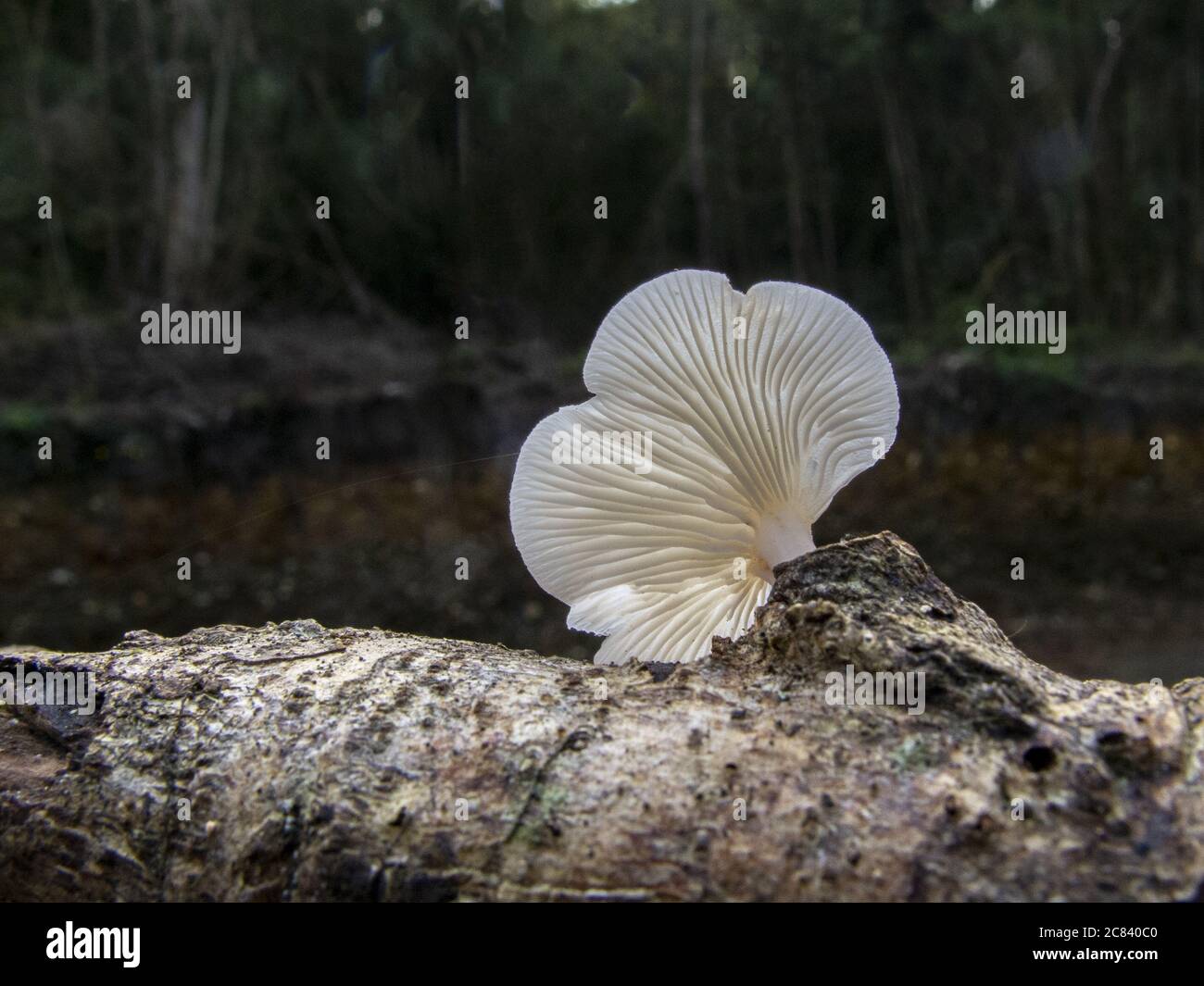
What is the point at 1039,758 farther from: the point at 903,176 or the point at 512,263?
the point at 903,176

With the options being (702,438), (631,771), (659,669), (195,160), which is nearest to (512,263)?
(195,160)

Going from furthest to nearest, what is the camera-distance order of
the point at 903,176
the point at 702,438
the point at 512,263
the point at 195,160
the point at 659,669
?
the point at 195,160 → the point at 903,176 → the point at 512,263 → the point at 702,438 → the point at 659,669

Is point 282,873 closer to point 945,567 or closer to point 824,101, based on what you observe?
point 945,567

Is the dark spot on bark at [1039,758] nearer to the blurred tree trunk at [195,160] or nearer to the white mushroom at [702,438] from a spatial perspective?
the white mushroom at [702,438]

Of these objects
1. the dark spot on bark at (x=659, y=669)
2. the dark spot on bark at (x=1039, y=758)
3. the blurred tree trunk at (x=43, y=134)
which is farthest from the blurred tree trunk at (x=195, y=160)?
the dark spot on bark at (x=1039, y=758)

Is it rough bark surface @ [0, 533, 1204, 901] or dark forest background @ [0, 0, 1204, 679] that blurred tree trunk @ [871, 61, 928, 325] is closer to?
dark forest background @ [0, 0, 1204, 679]

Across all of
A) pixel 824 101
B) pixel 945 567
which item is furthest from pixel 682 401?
pixel 824 101

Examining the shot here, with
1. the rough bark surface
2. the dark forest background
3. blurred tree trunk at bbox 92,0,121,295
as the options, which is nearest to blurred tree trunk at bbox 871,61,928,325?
the dark forest background
